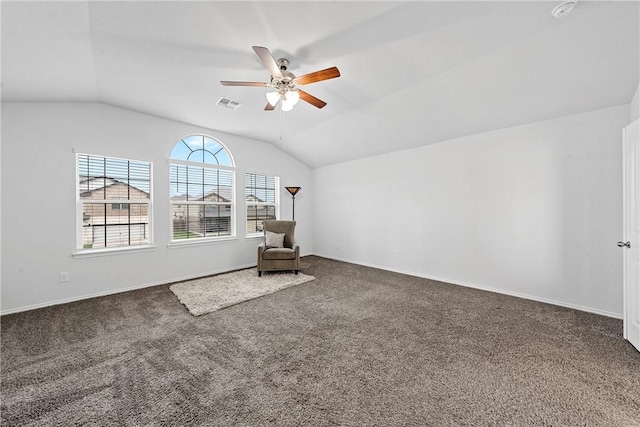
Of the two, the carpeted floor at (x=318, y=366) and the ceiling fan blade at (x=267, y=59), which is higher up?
the ceiling fan blade at (x=267, y=59)

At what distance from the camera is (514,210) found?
346cm

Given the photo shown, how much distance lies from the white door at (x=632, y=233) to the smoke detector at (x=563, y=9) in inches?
46.7

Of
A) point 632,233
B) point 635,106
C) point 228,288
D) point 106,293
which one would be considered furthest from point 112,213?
point 635,106

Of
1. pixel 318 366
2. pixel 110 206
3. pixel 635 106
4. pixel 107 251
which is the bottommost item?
pixel 318 366

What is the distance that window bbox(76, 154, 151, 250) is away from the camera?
346 cm

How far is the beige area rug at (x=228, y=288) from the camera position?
3160 mm

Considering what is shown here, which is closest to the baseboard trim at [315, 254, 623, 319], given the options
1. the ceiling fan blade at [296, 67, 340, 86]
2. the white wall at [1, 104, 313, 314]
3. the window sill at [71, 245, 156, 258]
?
the ceiling fan blade at [296, 67, 340, 86]

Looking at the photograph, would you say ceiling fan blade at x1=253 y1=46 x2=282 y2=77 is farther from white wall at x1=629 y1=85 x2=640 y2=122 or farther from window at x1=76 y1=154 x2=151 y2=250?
white wall at x1=629 y1=85 x2=640 y2=122

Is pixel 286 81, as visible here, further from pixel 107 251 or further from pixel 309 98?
pixel 107 251

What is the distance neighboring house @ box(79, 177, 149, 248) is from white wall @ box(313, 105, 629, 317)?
3.91m

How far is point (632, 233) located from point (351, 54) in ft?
10.4

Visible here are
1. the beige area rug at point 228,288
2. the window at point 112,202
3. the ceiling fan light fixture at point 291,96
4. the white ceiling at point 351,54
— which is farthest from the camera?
the window at point 112,202

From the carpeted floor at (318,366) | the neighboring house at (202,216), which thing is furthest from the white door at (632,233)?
the neighboring house at (202,216)

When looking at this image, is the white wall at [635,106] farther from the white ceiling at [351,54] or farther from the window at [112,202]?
the window at [112,202]
